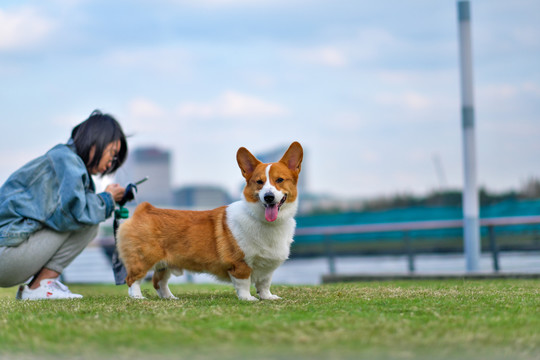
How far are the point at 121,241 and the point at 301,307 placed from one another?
1410mm

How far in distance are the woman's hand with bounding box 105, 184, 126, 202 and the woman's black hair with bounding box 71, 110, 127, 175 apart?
0.20 metres

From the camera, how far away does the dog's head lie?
405cm

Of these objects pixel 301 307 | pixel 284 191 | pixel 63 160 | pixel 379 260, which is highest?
pixel 63 160

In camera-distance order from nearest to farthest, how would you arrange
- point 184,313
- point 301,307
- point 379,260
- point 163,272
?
point 184,313, point 301,307, point 163,272, point 379,260

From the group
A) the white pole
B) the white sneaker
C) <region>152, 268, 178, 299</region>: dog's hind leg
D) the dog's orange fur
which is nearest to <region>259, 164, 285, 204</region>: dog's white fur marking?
the dog's orange fur

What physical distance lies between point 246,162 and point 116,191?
113 centimetres

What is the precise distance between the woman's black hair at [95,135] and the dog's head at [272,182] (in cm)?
108

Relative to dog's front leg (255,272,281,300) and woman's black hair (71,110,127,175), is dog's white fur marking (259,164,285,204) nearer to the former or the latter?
dog's front leg (255,272,281,300)

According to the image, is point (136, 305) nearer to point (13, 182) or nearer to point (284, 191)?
point (284, 191)

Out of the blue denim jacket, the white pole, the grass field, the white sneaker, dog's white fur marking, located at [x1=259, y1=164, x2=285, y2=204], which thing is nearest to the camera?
the grass field

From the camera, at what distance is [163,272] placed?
452cm

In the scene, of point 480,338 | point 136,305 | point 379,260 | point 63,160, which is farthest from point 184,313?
point 379,260

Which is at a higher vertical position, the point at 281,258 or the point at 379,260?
the point at 281,258

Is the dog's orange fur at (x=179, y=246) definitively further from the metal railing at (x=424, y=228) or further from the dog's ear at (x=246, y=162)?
the metal railing at (x=424, y=228)
